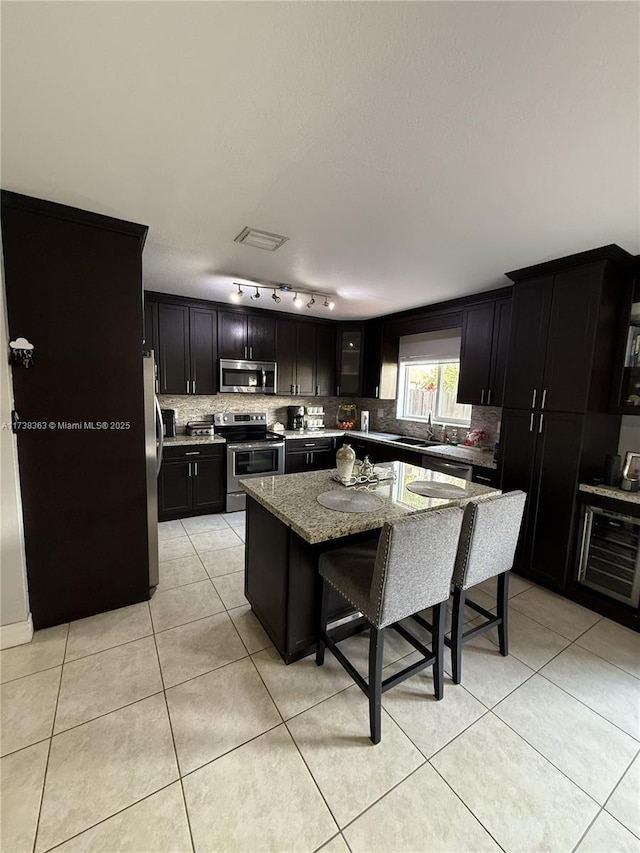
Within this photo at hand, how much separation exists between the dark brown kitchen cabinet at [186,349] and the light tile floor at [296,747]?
251cm

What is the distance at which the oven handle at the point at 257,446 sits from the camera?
4025mm

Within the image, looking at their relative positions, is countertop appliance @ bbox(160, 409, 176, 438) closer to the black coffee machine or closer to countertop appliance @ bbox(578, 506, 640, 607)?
the black coffee machine

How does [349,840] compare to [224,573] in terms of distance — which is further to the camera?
[224,573]

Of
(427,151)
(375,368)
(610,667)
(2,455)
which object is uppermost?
(427,151)

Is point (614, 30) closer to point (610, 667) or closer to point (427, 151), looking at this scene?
point (427, 151)

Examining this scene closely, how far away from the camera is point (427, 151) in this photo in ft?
4.70

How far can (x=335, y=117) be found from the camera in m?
1.27

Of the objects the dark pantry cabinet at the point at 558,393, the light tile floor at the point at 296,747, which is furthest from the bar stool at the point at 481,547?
the dark pantry cabinet at the point at 558,393

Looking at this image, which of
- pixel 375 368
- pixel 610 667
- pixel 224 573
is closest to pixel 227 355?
pixel 375 368

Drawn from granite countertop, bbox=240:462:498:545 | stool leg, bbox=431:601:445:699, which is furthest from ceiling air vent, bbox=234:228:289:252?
stool leg, bbox=431:601:445:699

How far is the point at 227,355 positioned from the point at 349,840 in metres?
4.05

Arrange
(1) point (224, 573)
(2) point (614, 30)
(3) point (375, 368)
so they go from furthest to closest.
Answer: (3) point (375, 368) → (1) point (224, 573) → (2) point (614, 30)

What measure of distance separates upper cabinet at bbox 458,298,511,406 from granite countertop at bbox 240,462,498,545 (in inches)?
56.4

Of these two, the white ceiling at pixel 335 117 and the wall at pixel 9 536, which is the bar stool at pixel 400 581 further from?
the wall at pixel 9 536
